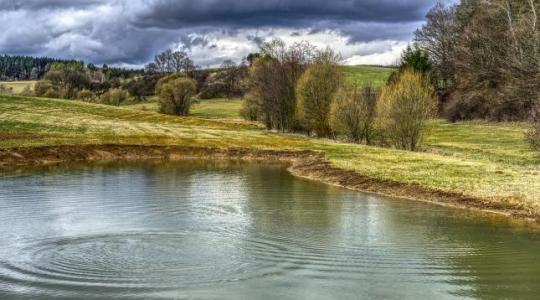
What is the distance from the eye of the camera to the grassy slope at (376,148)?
32719mm

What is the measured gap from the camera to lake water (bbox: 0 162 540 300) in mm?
14641

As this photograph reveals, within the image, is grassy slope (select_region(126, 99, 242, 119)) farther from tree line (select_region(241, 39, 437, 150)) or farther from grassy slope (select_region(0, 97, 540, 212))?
grassy slope (select_region(0, 97, 540, 212))

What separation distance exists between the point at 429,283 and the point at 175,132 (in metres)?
59.1

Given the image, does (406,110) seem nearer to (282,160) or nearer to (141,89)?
(282,160)

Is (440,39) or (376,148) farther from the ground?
(440,39)

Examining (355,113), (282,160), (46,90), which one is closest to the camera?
(282,160)

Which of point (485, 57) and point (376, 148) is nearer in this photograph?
point (376, 148)

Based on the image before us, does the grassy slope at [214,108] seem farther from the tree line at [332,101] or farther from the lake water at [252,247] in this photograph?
the lake water at [252,247]

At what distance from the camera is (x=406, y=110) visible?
54.8 metres

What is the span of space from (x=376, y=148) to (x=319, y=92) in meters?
18.4

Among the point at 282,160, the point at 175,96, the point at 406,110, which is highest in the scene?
the point at 175,96

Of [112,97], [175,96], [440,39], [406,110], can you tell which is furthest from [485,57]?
[112,97]

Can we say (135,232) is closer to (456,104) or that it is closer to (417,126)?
(417,126)

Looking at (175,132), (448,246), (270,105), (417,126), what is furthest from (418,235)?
(270,105)
